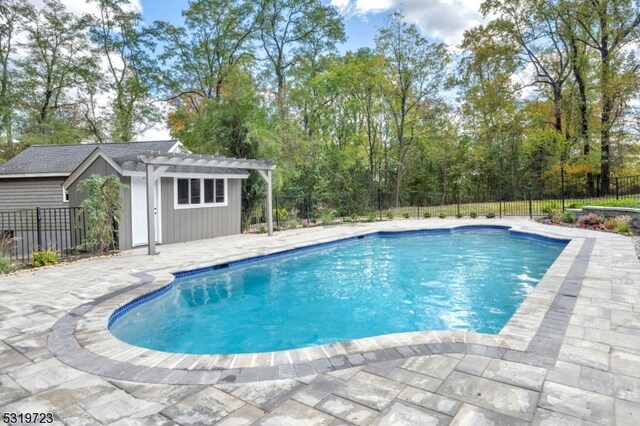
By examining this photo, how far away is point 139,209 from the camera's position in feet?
30.1

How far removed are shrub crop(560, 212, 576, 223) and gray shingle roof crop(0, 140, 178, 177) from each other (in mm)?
13487

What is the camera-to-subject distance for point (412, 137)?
829 inches

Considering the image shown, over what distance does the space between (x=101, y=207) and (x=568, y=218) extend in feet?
46.2

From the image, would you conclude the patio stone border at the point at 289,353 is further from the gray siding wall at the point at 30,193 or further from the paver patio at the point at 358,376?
the gray siding wall at the point at 30,193

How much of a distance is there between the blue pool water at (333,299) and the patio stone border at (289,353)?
822mm

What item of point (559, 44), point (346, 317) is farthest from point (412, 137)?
point (346, 317)

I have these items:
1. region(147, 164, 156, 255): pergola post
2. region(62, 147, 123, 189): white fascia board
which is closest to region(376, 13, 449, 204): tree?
region(147, 164, 156, 255): pergola post

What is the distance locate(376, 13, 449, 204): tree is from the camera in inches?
734

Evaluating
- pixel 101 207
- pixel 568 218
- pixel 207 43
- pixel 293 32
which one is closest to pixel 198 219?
pixel 101 207

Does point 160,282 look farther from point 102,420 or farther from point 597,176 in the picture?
point 597,176

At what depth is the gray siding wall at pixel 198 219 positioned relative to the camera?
9.85 m

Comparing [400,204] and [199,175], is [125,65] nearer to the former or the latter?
[199,175]

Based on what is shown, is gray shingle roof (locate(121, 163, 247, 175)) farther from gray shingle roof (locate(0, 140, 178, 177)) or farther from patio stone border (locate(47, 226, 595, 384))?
patio stone border (locate(47, 226, 595, 384))

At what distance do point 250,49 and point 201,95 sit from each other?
3.86m
